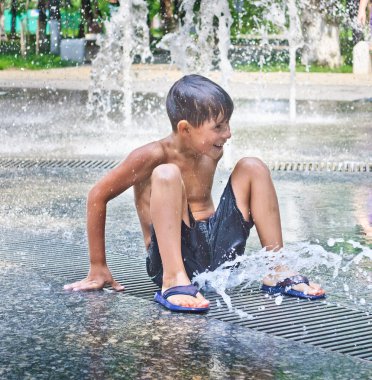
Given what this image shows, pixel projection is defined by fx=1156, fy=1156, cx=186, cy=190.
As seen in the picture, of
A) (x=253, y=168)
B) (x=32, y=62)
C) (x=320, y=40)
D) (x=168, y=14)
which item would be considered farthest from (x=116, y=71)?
(x=253, y=168)

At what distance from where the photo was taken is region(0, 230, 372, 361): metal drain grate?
3818 mm

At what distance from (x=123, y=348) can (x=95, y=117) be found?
919 centimetres

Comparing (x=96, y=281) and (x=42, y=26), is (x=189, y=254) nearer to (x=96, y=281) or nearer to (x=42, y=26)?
(x=96, y=281)

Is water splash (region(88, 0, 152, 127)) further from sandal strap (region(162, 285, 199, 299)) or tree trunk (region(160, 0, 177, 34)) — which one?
sandal strap (region(162, 285, 199, 299))

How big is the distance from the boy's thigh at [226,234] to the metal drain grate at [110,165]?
147 inches

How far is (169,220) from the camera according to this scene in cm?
422

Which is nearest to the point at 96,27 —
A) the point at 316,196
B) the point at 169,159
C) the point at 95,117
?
the point at 95,117

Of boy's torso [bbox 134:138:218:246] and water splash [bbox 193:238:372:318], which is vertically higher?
boy's torso [bbox 134:138:218:246]

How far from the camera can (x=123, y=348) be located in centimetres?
368

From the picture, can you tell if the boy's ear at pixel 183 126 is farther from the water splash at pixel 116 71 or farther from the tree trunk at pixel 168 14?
the tree trunk at pixel 168 14

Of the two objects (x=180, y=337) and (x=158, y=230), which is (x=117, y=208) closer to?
(x=158, y=230)

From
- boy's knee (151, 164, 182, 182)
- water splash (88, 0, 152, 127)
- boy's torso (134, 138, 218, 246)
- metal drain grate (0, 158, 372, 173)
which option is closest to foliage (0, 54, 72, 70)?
water splash (88, 0, 152, 127)

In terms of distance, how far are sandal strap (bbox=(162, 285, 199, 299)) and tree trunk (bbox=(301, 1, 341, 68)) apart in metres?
18.9

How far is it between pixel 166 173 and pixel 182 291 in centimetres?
43
